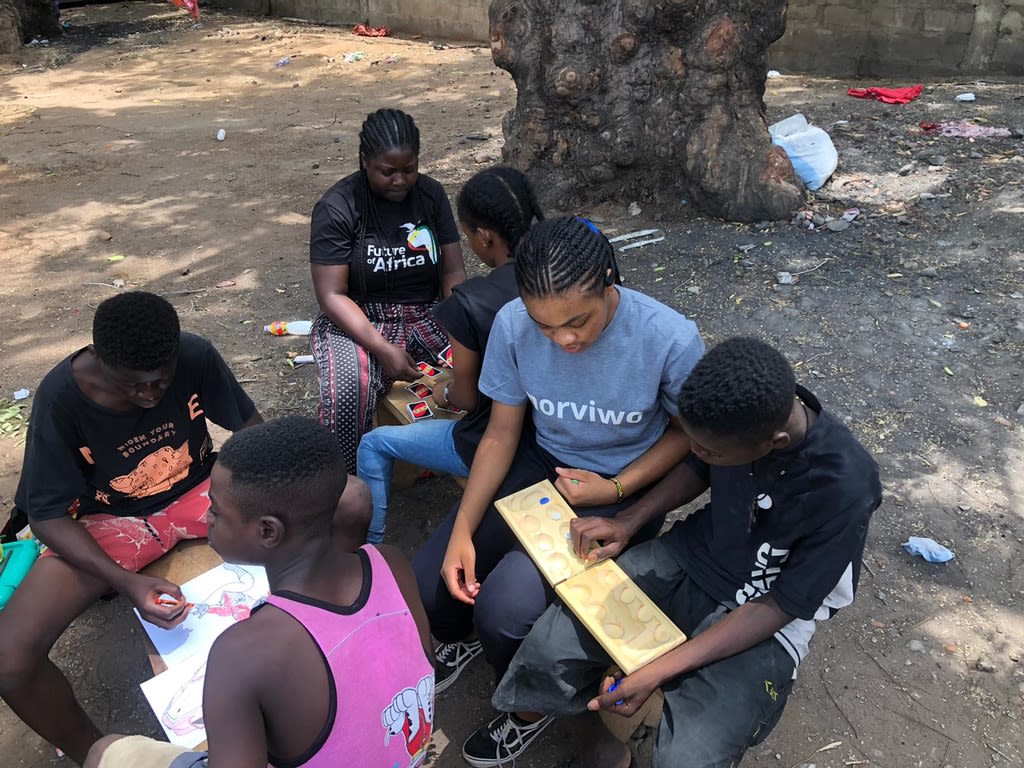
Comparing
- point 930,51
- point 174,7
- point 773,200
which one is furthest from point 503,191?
point 174,7

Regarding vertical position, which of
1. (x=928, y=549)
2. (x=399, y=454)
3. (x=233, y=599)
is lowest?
(x=928, y=549)

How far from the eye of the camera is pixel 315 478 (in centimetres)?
166

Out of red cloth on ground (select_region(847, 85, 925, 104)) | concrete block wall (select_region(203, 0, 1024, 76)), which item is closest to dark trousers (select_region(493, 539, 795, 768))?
red cloth on ground (select_region(847, 85, 925, 104))

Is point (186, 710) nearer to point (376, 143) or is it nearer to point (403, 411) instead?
point (403, 411)

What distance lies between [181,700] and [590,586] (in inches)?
46.0

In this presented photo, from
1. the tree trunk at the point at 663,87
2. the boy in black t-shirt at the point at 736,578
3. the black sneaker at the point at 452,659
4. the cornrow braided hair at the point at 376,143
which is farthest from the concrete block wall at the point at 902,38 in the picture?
the black sneaker at the point at 452,659

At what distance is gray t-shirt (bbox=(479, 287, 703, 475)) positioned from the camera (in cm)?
224

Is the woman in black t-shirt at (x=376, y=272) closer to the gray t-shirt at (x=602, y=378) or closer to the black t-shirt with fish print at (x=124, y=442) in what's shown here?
the black t-shirt with fish print at (x=124, y=442)

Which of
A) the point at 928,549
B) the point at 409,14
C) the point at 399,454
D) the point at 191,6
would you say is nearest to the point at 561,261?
the point at 399,454

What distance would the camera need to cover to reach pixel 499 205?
2.65 meters

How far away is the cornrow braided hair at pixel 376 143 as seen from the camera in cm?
317

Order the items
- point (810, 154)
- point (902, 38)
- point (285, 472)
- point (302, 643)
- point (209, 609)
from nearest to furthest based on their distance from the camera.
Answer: point (302, 643) < point (285, 472) < point (209, 609) < point (810, 154) < point (902, 38)

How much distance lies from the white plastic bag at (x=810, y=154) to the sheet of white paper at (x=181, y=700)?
5.06m

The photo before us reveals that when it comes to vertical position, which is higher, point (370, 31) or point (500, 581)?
point (370, 31)
